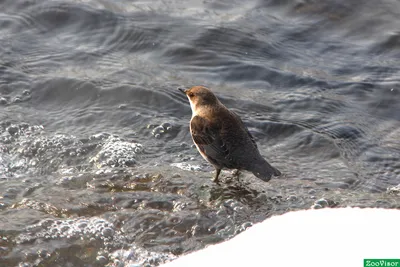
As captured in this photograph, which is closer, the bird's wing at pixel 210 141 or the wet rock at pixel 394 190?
the wet rock at pixel 394 190

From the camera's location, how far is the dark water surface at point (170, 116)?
534 centimetres

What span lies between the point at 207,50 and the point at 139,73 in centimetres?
111

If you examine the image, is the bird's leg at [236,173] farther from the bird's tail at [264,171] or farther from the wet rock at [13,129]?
the wet rock at [13,129]

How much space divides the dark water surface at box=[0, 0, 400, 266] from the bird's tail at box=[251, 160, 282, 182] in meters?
0.18

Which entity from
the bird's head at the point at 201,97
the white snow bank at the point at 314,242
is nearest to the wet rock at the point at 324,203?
the bird's head at the point at 201,97

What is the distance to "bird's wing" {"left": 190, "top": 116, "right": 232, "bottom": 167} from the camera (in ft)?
21.5

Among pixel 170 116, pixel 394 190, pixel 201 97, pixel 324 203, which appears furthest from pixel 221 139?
pixel 394 190

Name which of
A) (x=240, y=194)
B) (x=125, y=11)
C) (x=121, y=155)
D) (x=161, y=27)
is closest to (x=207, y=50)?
(x=161, y=27)

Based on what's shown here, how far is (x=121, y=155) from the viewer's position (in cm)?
707

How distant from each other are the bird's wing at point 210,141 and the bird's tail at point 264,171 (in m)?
0.43

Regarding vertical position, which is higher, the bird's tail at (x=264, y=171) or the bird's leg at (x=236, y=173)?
the bird's tail at (x=264, y=171)

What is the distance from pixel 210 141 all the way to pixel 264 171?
2.62 feet

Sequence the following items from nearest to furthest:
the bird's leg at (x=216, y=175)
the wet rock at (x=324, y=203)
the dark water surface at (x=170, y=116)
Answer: the dark water surface at (x=170, y=116)
the wet rock at (x=324, y=203)
the bird's leg at (x=216, y=175)

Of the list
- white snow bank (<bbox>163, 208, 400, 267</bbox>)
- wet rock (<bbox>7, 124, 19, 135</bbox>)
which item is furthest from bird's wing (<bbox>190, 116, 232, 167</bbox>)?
white snow bank (<bbox>163, 208, 400, 267</bbox>)
